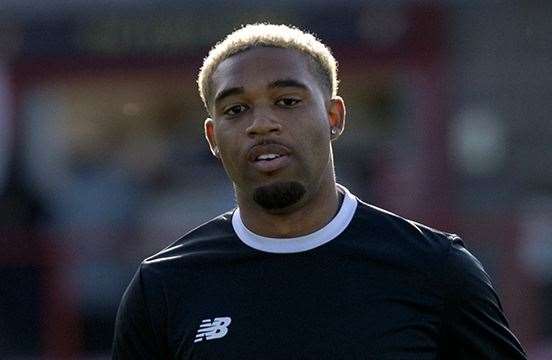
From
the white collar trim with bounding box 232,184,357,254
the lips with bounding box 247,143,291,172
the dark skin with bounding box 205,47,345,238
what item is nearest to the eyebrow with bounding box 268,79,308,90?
the dark skin with bounding box 205,47,345,238

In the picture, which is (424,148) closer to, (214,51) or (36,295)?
(36,295)

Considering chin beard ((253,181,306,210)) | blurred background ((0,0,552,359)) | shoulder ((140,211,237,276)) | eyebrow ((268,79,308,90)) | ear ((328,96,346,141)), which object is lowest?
blurred background ((0,0,552,359))

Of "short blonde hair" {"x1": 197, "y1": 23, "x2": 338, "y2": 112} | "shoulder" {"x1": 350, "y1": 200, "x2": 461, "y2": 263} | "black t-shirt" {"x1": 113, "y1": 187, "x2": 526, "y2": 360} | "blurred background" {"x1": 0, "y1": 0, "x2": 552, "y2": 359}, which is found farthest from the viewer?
"blurred background" {"x1": 0, "y1": 0, "x2": 552, "y2": 359}

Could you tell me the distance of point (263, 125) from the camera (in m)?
3.59

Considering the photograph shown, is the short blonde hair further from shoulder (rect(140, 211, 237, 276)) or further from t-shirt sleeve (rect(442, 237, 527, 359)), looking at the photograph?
t-shirt sleeve (rect(442, 237, 527, 359))

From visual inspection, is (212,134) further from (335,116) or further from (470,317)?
(470,317)

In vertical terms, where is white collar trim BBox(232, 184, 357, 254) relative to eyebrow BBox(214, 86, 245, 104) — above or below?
below

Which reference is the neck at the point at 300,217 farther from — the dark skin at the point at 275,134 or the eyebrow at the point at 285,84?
the eyebrow at the point at 285,84

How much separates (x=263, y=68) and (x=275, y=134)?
0.56 feet

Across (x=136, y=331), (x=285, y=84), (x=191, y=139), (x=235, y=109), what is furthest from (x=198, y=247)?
(x=191, y=139)

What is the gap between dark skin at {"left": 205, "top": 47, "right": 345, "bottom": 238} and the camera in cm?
359

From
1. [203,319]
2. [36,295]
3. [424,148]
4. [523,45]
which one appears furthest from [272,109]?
[523,45]

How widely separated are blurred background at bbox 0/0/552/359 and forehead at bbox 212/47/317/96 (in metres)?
6.08

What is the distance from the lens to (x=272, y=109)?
3625mm
